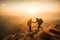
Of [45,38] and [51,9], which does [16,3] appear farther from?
[45,38]

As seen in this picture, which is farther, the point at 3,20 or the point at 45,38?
the point at 3,20

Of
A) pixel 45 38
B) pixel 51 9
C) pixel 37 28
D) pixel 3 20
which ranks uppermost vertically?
pixel 51 9

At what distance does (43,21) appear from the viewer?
1910 mm

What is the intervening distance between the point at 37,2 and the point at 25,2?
0.18 meters

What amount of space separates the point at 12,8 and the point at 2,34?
413 mm

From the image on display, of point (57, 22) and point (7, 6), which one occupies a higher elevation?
point (7, 6)

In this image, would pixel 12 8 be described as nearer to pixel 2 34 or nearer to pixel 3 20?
pixel 3 20

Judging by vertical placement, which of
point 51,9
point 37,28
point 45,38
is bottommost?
point 45,38

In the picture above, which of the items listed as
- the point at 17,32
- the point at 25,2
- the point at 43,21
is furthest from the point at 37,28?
the point at 25,2

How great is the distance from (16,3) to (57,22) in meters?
0.67

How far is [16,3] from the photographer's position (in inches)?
78.6

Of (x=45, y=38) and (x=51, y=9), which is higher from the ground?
(x=51, y=9)

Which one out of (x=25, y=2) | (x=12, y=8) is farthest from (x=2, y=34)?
(x=25, y=2)

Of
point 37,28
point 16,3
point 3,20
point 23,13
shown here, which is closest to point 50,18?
point 37,28
